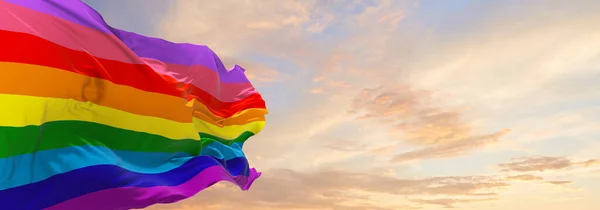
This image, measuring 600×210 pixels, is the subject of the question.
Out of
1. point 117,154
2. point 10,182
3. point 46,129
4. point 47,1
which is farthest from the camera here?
point 117,154

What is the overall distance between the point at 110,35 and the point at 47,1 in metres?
1.97

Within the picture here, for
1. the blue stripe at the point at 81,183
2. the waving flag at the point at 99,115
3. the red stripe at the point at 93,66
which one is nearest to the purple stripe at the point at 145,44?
the waving flag at the point at 99,115

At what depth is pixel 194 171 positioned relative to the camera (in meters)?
17.1

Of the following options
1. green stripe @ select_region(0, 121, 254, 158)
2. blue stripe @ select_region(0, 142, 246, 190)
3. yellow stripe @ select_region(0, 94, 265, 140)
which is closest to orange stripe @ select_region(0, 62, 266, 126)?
yellow stripe @ select_region(0, 94, 265, 140)

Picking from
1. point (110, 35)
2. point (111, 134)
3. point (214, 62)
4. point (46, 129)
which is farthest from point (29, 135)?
point (214, 62)

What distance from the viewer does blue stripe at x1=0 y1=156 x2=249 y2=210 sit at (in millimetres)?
12219

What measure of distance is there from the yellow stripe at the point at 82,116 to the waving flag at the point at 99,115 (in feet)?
0.08

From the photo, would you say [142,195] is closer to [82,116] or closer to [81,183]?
[81,183]

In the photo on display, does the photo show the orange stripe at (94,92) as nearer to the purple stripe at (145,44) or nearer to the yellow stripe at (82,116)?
the yellow stripe at (82,116)

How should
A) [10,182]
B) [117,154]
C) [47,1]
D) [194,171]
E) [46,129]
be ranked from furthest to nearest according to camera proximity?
1. [194,171]
2. [117,154]
3. [47,1]
4. [46,129]
5. [10,182]

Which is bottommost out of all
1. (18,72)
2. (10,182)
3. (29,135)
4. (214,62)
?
(10,182)

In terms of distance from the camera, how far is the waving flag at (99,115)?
12656 mm

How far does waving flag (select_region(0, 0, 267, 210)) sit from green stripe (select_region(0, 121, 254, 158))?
23 mm

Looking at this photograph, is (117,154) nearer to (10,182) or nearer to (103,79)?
(103,79)
